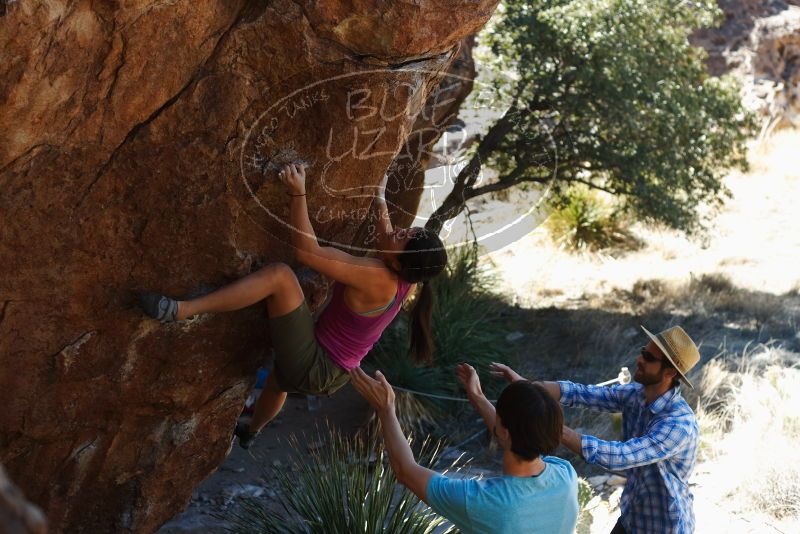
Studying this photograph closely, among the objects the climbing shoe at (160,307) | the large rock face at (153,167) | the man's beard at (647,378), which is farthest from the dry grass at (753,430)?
the climbing shoe at (160,307)

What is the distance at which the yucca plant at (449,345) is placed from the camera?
28.0ft

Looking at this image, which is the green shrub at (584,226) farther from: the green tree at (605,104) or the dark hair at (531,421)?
the dark hair at (531,421)

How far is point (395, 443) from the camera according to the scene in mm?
3453

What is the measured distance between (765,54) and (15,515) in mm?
19762

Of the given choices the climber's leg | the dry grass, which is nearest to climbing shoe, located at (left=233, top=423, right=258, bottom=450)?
the climber's leg

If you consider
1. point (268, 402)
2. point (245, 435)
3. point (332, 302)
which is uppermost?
point (332, 302)

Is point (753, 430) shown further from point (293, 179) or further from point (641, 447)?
point (293, 179)

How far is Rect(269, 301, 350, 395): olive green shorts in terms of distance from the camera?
15.1 ft

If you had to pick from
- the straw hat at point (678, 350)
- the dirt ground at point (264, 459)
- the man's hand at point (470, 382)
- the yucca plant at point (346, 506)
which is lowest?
the dirt ground at point (264, 459)

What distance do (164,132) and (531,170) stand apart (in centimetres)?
661

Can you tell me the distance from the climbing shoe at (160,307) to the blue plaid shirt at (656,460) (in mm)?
1810

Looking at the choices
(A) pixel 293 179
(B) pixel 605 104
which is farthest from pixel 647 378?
(B) pixel 605 104

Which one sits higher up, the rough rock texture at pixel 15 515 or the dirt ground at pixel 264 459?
the rough rock texture at pixel 15 515

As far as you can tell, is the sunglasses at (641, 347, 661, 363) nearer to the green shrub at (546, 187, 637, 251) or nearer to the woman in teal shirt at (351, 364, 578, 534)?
the woman in teal shirt at (351, 364, 578, 534)
